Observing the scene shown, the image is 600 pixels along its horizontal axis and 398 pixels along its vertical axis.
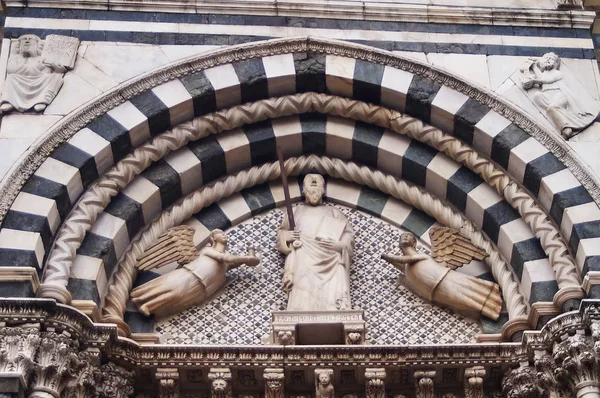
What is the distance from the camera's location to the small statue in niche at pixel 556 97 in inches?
453

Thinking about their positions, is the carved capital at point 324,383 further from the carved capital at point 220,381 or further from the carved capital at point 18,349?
the carved capital at point 18,349

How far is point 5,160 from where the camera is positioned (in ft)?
35.8

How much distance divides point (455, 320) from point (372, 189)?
151 centimetres

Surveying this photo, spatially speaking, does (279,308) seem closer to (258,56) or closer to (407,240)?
(407,240)

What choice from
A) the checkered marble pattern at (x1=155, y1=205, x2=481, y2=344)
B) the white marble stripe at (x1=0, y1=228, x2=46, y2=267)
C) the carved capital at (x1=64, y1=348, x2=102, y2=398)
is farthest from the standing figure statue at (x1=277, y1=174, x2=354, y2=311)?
the white marble stripe at (x1=0, y1=228, x2=46, y2=267)

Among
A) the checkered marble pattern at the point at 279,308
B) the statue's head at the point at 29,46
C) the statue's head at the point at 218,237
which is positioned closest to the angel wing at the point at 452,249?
the checkered marble pattern at the point at 279,308

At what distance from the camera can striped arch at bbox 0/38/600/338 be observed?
1085 centimetres

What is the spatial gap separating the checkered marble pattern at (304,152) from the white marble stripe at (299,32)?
31 cm

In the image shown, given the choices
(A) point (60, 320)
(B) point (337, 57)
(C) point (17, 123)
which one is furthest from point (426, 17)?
(A) point (60, 320)

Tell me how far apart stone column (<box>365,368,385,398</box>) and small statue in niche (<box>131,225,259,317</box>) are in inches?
58.2

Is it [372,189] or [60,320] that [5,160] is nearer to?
[60,320]

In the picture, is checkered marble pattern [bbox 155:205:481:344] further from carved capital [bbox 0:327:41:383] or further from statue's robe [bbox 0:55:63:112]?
statue's robe [bbox 0:55:63:112]

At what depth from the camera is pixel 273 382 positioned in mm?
10406

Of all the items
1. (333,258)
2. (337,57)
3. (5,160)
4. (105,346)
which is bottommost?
(105,346)
